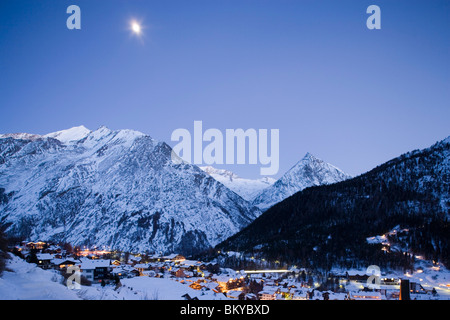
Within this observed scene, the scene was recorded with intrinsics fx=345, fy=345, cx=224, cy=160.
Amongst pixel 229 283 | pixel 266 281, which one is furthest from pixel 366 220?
pixel 229 283

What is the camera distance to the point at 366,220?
112125mm

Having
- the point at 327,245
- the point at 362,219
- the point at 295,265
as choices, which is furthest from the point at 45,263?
the point at 362,219

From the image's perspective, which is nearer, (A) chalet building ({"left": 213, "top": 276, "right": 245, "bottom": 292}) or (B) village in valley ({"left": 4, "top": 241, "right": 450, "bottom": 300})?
(B) village in valley ({"left": 4, "top": 241, "right": 450, "bottom": 300})

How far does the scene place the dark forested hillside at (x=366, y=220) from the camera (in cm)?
8456

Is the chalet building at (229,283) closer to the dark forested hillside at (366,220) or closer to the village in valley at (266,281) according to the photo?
the village in valley at (266,281)

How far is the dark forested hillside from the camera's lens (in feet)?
277

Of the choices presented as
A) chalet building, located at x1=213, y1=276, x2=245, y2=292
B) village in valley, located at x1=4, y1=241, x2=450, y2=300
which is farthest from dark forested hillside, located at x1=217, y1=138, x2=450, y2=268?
chalet building, located at x1=213, y1=276, x2=245, y2=292

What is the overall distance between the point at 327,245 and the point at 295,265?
48.4ft

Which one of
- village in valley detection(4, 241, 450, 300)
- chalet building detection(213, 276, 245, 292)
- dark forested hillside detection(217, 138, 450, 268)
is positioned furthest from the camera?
dark forested hillside detection(217, 138, 450, 268)

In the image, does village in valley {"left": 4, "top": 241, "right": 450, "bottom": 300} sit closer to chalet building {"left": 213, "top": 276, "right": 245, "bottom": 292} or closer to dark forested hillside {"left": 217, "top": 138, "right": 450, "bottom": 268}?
chalet building {"left": 213, "top": 276, "right": 245, "bottom": 292}

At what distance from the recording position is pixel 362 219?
113m
